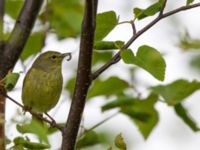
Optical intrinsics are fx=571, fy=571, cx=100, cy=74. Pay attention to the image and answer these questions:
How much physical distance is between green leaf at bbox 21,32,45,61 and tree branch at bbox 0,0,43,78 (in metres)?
0.06

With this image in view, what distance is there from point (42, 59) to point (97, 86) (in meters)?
1.30

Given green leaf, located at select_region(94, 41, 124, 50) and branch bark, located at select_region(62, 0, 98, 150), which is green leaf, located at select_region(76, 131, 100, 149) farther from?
green leaf, located at select_region(94, 41, 124, 50)

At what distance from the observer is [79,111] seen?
2012 mm

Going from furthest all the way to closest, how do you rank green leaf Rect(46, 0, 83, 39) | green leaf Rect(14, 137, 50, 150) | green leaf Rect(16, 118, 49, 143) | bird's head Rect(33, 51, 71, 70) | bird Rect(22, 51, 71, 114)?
bird's head Rect(33, 51, 71, 70) < bird Rect(22, 51, 71, 114) < green leaf Rect(46, 0, 83, 39) < green leaf Rect(16, 118, 49, 143) < green leaf Rect(14, 137, 50, 150)

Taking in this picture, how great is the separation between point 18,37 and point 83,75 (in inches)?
44.5

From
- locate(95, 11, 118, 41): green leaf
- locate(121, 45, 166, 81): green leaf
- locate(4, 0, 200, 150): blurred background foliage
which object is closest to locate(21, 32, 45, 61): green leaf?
locate(4, 0, 200, 150): blurred background foliage

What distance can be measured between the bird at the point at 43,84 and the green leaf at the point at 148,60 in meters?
1.27

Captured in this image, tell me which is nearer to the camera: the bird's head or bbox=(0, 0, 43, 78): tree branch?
bbox=(0, 0, 43, 78): tree branch

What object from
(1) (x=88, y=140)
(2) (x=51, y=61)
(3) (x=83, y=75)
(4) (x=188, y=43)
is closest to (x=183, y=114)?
(4) (x=188, y=43)

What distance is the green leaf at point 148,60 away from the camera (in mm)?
1940

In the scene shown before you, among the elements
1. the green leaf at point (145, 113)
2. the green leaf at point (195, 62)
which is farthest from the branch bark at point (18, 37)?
the green leaf at point (195, 62)

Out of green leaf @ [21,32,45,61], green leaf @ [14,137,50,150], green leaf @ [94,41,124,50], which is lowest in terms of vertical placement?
green leaf @ [14,137,50,150]

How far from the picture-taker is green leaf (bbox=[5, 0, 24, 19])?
3.34 m

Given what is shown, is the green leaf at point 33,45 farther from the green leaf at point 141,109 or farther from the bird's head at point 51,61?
the bird's head at point 51,61
